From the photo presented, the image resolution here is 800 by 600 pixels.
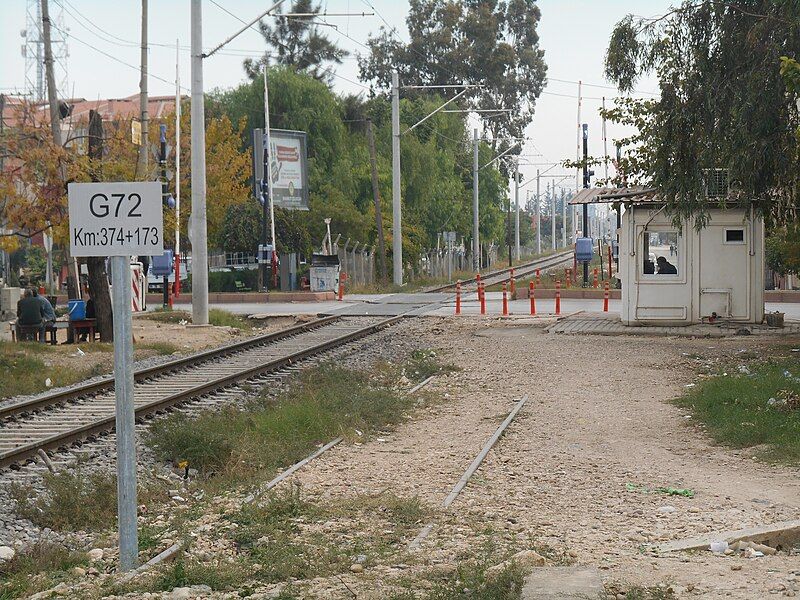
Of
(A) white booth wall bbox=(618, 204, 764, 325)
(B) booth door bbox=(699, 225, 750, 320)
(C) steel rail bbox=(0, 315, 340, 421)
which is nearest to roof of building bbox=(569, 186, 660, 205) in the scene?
(A) white booth wall bbox=(618, 204, 764, 325)

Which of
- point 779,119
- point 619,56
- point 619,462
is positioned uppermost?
point 619,56

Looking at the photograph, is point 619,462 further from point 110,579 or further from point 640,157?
point 640,157

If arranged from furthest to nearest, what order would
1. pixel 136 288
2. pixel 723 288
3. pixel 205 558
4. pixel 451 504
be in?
pixel 136 288, pixel 723 288, pixel 451 504, pixel 205 558

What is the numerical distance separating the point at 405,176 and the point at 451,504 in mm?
61655

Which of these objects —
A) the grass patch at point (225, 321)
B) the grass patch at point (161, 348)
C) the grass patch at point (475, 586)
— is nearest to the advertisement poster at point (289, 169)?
the grass patch at point (225, 321)

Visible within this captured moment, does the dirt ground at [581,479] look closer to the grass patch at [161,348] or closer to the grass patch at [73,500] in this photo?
the grass patch at [73,500]

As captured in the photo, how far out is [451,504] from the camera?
9922 mm

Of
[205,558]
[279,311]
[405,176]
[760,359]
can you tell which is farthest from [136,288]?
[405,176]

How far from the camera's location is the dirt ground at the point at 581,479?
7.92 metres

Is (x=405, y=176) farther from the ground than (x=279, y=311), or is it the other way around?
(x=405, y=176)

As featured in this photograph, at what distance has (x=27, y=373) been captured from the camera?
20.3m

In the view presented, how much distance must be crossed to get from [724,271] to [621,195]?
2.80m

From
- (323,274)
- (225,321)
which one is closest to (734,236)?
(225,321)

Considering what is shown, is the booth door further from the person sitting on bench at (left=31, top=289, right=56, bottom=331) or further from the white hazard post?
the white hazard post
